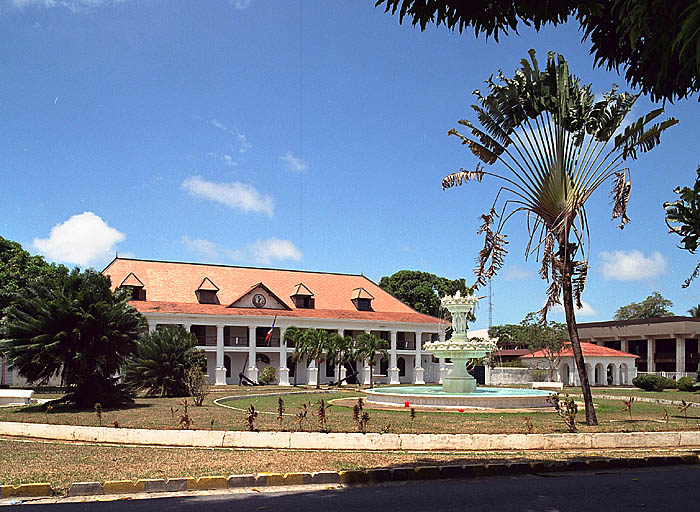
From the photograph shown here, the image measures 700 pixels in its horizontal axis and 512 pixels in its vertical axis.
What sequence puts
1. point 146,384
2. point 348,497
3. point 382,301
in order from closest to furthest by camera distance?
point 348,497
point 146,384
point 382,301

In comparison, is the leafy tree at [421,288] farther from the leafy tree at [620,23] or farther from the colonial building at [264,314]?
the leafy tree at [620,23]

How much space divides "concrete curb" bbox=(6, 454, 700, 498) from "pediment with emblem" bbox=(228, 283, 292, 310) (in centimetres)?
4499

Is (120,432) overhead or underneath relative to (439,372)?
overhead

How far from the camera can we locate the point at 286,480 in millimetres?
10008

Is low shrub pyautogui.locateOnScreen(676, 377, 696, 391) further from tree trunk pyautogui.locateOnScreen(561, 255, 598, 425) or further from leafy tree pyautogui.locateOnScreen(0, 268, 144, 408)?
leafy tree pyautogui.locateOnScreen(0, 268, 144, 408)

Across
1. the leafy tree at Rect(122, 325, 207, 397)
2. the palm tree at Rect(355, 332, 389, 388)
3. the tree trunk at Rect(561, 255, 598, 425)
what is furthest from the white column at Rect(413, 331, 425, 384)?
the tree trunk at Rect(561, 255, 598, 425)

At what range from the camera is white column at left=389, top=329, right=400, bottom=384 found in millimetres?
59750

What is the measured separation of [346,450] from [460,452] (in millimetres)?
2309

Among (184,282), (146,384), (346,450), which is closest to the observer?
(346,450)

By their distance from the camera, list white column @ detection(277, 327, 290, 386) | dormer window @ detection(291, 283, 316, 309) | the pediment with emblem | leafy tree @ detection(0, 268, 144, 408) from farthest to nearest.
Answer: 1. dormer window @ detection(291, 283, 316, 309)
2. the pediment with emblem
3. white column @ detection(277, 327, 290, 386)
4. leafy tree @ detection(0, 268, 144, 408)

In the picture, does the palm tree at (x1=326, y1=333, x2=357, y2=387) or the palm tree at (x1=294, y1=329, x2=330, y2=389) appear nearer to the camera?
the palm tree at (x1=326, y1=333, x2=357, y2=387)

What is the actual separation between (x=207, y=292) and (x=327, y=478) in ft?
154

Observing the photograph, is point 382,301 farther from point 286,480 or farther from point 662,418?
point 286,480

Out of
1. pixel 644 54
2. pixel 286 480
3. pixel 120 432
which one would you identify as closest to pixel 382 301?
pixel 120 432
